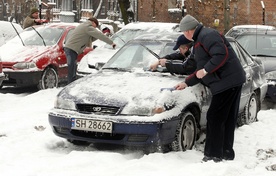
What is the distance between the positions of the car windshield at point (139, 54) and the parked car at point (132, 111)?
24 centimetres

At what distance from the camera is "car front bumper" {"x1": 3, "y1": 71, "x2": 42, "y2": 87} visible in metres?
11.6

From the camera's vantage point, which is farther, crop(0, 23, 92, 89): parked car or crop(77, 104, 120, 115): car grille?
crop(0, 23, 92, 89): parked car

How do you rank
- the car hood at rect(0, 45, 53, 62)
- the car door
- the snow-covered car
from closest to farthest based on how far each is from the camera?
the car door, the car hood at rect(0, 45, 53, 62), the snow-covered car

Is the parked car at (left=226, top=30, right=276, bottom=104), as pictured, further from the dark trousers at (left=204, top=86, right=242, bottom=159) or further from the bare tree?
the bare tree

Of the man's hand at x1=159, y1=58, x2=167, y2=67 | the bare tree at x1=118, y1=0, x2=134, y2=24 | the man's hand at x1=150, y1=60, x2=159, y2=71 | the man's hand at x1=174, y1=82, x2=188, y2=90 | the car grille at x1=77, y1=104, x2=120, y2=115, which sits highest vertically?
the bare tree at x1=118, y1=0, x2=134, y2=24

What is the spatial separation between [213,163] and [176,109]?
82cm

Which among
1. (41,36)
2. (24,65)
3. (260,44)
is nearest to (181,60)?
(260,44)

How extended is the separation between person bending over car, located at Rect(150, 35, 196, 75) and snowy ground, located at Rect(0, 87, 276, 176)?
38.5 inches

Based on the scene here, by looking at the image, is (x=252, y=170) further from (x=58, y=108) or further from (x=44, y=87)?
(x=44, y=87)

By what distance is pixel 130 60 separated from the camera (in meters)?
7.73

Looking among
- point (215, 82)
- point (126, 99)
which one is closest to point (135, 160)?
point (126, 99)

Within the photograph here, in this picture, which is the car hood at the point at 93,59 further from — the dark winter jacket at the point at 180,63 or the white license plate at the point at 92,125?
the white license plate at the point at 92,125

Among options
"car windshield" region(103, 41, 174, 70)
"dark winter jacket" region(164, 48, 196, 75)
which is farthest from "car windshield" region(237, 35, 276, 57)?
"dark winter jacket" region(164, 48, 196, 75)

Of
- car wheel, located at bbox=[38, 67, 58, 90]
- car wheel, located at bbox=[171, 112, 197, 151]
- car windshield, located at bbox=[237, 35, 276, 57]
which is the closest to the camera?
car wheel, located at bbox=[171, 112, 197, 151]
